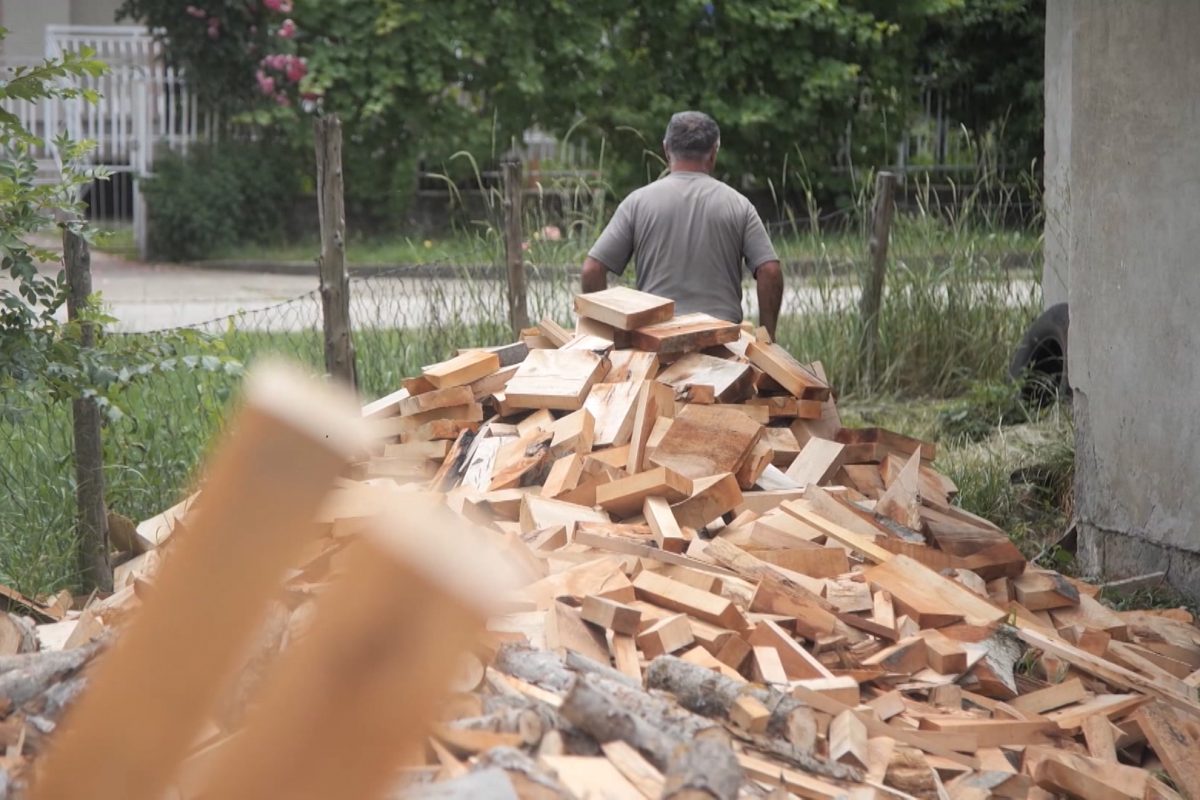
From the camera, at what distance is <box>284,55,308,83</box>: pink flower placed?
58.3 ft

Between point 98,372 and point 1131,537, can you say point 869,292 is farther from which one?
point 98,372

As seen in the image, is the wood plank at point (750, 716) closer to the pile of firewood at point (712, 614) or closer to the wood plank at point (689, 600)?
the pile of firewood at point (712, 614)

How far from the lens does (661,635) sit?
142 inches

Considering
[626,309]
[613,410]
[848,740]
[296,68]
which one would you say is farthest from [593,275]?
[296,68]

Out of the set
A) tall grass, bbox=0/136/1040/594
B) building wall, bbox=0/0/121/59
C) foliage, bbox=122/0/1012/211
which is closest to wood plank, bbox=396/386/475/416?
tall grass, bbox=0/136/1040/594

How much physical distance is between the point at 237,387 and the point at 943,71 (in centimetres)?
1492

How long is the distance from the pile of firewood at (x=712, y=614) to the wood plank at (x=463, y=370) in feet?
0.04

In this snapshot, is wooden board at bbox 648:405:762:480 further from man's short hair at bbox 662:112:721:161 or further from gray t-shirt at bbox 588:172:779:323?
man's short hair at bbox 662:112:721:161

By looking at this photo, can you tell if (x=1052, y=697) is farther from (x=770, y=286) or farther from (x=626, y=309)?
(x=770, y=286)

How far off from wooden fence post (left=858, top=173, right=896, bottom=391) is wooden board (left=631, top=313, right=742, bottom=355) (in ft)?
10.6

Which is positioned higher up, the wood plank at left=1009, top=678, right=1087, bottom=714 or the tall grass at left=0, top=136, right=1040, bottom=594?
the tall grass at left=0, top=136, right=1040, bottom=594

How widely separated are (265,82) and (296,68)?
1.45 feet

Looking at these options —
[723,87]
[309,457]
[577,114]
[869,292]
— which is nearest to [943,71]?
[723,87]

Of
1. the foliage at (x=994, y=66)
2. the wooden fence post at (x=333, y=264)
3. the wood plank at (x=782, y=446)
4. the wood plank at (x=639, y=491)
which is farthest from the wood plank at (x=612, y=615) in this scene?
the foliage at (x=994, y=66)
